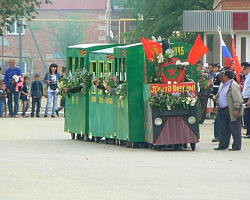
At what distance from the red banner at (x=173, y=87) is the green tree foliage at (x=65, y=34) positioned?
Answer: 6642 cm

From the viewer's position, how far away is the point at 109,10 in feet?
298

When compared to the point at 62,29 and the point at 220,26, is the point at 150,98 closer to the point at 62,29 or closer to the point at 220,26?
the point at 220,26

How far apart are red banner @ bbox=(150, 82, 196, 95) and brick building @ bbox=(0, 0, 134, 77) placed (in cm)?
6461

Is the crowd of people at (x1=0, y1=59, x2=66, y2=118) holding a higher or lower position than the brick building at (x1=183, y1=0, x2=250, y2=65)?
lower

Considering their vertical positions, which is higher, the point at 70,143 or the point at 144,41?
the point at 144,41

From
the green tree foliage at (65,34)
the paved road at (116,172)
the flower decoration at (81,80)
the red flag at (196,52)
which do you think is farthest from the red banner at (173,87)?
the green tree foliage at (65,34)

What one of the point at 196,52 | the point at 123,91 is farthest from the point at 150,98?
the point at 196,52

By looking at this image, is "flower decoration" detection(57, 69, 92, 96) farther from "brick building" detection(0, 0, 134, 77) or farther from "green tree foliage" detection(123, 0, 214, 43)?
"brick building" detection(0, 0, 134, 77)

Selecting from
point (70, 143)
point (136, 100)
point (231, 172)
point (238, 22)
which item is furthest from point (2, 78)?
point (231, 172)

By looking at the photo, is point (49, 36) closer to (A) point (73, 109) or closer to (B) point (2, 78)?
(B) point (2, 78)

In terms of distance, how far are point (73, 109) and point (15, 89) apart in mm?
9332

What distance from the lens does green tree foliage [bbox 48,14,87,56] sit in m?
81.1

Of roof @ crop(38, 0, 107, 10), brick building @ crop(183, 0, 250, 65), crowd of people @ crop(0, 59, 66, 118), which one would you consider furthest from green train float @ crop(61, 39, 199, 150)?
roof @ crop(38, 0, 107, 10)

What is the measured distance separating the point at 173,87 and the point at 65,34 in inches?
2634
